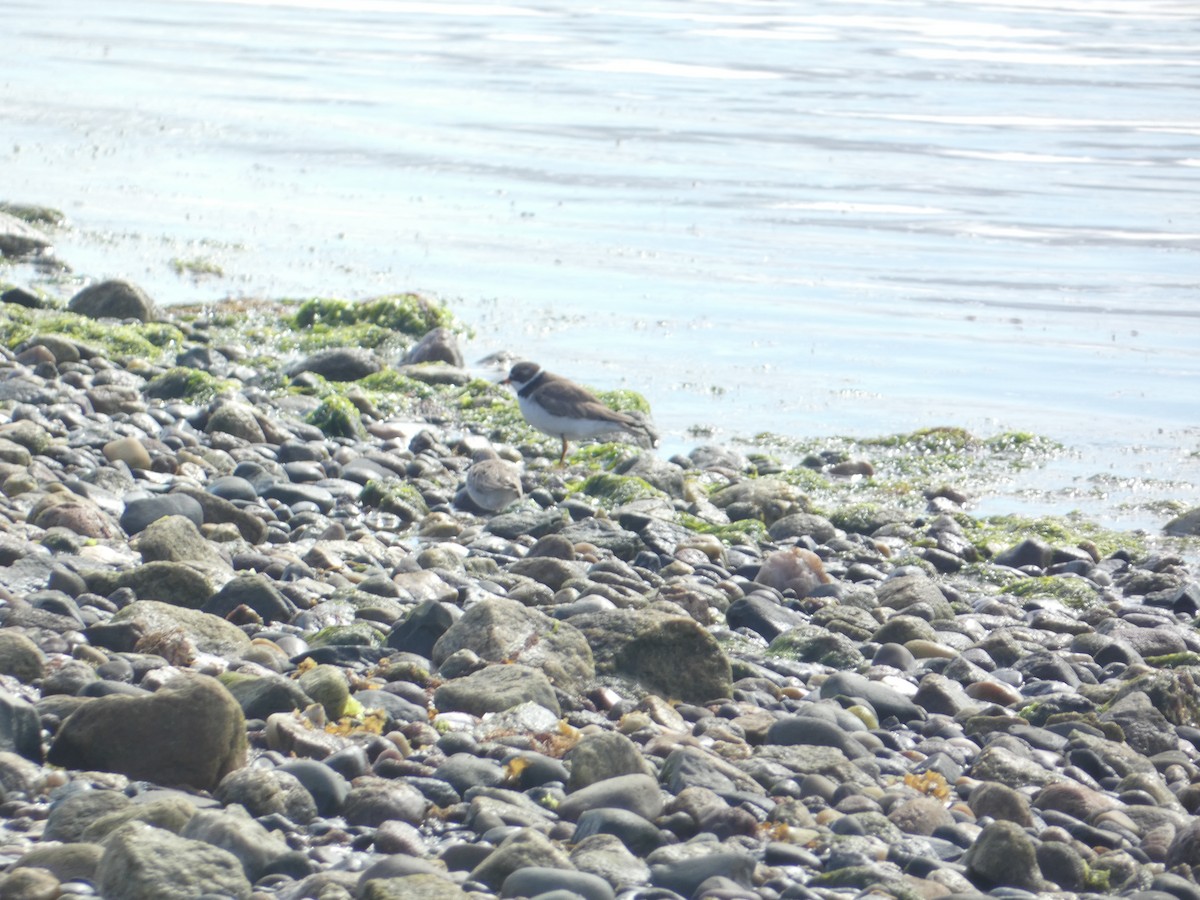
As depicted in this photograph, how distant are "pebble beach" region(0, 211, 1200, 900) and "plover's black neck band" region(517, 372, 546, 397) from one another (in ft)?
1.47

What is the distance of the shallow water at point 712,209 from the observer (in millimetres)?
12852

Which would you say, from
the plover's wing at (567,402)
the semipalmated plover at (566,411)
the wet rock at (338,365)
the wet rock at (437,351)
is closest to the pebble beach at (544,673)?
the semipalmated plover at (566,411)

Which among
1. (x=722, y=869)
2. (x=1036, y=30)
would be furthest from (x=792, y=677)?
(x=1036, y=30)

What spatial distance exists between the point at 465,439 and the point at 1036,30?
34080 millimetres

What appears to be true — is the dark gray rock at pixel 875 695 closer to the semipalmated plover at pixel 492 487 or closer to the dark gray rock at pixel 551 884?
the dark gray rock at pixel 551 884

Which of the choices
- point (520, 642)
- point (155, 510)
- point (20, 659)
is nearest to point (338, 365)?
point (155, 510)

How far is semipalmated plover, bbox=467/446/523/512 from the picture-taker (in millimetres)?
8727

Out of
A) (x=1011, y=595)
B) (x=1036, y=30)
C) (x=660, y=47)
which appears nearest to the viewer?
(x=1011, y=595)

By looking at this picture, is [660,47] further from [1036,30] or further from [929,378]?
[929,378]

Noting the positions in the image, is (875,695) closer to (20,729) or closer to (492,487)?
(20,729)

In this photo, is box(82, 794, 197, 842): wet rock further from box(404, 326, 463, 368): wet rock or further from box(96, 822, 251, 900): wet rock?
box(404, 326, 463, 368): wet rock

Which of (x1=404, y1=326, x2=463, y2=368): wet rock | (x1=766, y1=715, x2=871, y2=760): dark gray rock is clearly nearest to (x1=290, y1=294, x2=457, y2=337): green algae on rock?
(x1=404, y1=326, x2=463, y2=368): wet rock

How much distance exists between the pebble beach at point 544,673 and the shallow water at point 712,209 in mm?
2357

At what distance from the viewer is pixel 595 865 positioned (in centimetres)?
418
